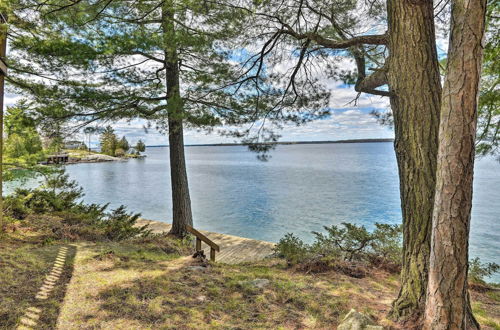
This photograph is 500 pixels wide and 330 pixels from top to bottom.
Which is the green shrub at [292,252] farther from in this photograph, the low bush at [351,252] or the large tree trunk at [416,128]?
the large tree trunk at [416,128]

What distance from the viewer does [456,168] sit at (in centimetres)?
158

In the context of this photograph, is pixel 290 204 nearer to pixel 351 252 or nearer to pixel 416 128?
pixel 351 252

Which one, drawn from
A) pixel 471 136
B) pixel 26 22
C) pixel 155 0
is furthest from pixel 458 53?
pixel 26 22

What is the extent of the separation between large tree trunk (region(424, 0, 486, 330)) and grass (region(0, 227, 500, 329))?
1.84ft

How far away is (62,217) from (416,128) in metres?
6.42

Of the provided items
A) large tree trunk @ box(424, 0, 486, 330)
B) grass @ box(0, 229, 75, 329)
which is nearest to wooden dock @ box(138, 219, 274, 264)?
grass @ box(0, 229, 75, 329)

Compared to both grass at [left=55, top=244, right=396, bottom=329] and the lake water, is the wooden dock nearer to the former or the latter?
the lake water

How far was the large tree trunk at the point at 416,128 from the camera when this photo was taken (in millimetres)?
1977

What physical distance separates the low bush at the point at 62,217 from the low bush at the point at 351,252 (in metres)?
3.15

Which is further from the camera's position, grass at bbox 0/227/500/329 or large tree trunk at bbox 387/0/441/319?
grass at bbox 0/227/500/329

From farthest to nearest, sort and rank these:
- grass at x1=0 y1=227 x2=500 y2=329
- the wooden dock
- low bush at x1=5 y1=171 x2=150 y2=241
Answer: the wooden dock → low bush at x1=5 y1=171 x2=150 y2=241 → grass at x1=0 y1=227 x2=500 y2=329

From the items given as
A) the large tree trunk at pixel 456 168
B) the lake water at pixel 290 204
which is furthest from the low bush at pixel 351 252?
the lake water at pixel 290 204

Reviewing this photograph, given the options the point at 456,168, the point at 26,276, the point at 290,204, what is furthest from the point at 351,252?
the point at 290,204

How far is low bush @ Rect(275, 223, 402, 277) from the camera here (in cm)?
367
